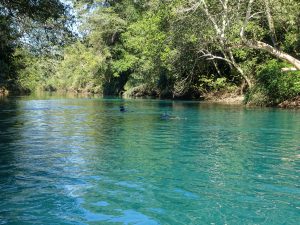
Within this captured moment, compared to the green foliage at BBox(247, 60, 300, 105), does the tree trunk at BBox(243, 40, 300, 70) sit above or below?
above

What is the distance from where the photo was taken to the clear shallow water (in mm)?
6129

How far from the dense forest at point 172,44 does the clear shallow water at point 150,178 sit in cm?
991

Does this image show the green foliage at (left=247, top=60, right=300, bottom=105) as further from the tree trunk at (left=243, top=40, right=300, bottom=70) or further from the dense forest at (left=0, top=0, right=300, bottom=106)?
the tree trunk at (left=243, top=40, right=300, bottom=70)

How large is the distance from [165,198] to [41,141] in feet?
25.3

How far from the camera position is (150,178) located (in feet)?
27.2

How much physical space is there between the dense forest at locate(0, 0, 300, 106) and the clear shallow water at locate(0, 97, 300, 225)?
9.91 m

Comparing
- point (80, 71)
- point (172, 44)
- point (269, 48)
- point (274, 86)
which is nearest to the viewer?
point (269, 48)

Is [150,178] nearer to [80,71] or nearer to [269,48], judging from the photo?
[269,48]

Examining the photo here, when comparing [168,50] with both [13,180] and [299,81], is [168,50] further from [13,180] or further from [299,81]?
[13,180]

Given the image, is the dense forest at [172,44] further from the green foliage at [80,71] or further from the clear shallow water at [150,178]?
the clear shallow water at [150,178]

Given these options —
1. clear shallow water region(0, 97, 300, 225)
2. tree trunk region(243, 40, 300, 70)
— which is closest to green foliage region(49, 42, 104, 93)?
tree trunk region(243, 40, 300, 70)

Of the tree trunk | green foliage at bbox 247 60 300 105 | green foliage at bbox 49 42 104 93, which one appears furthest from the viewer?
green foliage at bbox 49 42 104 93

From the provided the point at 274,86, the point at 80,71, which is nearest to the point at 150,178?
the point at 274,86

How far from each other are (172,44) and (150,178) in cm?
3050
